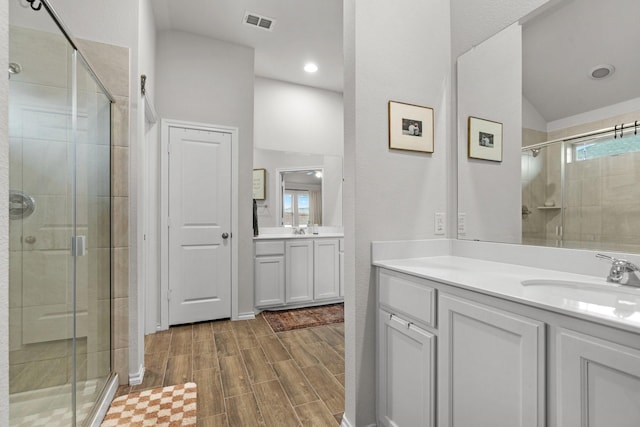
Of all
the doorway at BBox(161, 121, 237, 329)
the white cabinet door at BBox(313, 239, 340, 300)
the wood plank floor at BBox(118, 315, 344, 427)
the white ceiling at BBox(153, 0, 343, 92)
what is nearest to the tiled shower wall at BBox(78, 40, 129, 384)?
the wood plank floor at BBox(118, 315, 344, 427)

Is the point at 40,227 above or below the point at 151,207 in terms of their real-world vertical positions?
below

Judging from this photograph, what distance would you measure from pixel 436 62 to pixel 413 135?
49 centimetres

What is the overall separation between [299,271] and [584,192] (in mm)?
2789

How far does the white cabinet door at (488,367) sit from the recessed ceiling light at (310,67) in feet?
11.0

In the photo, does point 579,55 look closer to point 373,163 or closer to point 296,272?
point 373,163

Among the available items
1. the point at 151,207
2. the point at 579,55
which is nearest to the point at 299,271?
the point at 151,207

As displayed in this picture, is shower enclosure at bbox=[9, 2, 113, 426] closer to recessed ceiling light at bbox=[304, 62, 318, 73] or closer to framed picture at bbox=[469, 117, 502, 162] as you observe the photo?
framed picture at bbox=[469, 117, 502, 162]

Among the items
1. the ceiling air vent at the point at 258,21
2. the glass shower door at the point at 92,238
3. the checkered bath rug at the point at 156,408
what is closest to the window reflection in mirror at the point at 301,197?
the ceiling air vent at the point at 258,21

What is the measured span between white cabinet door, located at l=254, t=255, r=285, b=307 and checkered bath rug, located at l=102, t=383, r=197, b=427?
57.2 inches

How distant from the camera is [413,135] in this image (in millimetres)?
1652

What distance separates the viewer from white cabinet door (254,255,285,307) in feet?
11.1

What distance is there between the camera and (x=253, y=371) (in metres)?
2.16

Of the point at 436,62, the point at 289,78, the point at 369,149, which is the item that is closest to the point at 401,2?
the point at 436,62

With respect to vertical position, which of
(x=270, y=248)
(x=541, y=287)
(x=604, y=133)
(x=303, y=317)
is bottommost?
(x=303, y=317)
